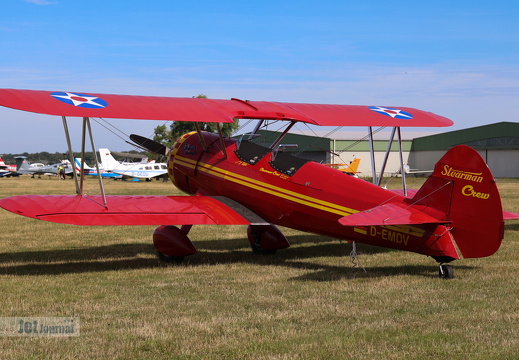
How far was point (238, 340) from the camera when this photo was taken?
5398mm

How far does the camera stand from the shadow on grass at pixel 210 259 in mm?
9031

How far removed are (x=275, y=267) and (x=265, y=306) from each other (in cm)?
279

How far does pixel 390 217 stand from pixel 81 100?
4504mm

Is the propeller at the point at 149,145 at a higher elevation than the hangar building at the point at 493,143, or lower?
higher

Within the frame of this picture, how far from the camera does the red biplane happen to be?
7742mm

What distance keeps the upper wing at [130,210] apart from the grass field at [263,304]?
0.76 meters

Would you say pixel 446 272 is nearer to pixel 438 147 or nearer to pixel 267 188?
pixel 267 188

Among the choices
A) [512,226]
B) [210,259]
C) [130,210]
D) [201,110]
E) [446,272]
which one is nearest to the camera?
[446,272]

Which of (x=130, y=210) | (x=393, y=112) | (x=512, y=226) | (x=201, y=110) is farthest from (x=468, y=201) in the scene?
(x=512, y=226)

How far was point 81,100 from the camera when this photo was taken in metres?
8.78

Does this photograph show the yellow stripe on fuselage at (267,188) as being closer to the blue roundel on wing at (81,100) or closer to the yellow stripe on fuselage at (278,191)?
the yellow stripe on fuselage at (278,191)

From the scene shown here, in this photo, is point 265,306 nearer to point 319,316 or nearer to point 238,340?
point 319,316

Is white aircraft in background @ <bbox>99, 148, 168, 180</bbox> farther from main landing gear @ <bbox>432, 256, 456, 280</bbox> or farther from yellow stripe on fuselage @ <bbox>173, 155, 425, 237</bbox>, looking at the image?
main landing gear @ <bbox>432, 256, 456, 280</bbox>

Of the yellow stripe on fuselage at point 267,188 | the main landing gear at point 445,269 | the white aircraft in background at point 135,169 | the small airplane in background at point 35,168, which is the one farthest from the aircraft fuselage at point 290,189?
the small airplane in background at point 35,168
